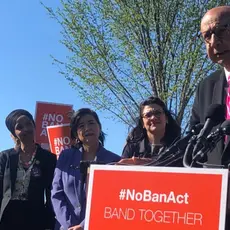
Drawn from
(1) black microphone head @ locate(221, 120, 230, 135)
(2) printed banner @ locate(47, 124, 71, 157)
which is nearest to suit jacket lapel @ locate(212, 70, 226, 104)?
(1) black microphone head @ locate(221, 120, 230, 135)

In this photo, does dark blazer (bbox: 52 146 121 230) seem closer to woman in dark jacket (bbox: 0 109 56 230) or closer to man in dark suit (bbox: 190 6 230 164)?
woman in dark jacket (bbox: 0 109 56 230)

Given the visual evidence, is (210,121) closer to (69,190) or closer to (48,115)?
Answer: (69,190)

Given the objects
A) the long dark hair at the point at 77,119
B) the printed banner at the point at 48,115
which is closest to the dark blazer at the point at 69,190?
the long dark hair at the point at 77,119

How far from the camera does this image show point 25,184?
4.58m

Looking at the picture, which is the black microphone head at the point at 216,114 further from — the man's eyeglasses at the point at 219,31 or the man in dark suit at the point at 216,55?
the man's eyeglasses at the point at 219,31

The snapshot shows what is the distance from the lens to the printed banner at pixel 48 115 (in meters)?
6.71

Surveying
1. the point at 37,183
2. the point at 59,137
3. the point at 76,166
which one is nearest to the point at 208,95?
the point at 76,166

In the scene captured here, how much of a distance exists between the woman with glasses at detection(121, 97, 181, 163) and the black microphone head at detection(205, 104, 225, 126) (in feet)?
6.06

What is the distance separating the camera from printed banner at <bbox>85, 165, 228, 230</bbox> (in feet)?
5.18

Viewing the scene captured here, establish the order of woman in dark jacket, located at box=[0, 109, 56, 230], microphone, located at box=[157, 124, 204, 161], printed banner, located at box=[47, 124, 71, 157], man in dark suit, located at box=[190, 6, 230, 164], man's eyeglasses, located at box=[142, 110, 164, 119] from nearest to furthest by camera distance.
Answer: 1. microphone, located at box=[157, 124, 204, 161]
2. man in dark suit, located at box=[190, 6, 230, 164]
3. man's eyeglasses, located at box=[142, 110, 164, 119]
4. woman in dark jacket, located at box=[0, 109, 56, 230]
5. printed banner, located at box=[47, 124, 71, 157]

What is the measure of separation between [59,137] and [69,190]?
6.75 feet

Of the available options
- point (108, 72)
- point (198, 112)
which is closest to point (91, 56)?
point (108, 72)

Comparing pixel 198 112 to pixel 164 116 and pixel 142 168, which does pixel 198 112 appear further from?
pixel 164 116

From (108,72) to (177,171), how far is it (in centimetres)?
1243
